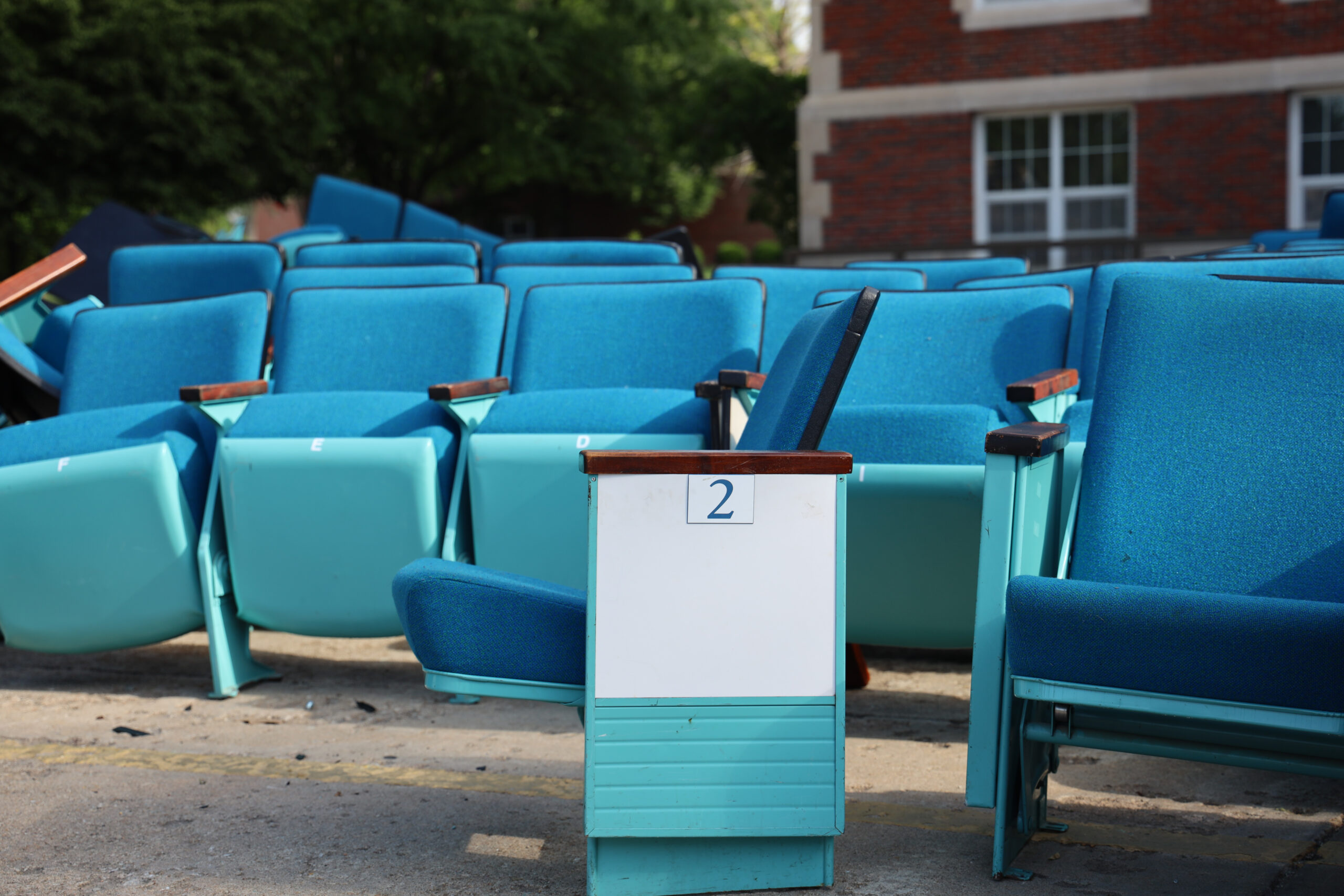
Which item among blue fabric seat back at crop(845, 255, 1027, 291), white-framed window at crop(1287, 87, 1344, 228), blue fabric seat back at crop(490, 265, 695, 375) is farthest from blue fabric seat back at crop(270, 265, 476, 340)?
white-framed window at crop(1287, 87, 1344, 228)

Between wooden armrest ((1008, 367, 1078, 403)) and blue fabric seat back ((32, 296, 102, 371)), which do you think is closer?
wooden armrest ((1008, 367, 1078, 403))

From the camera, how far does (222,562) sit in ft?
11.6

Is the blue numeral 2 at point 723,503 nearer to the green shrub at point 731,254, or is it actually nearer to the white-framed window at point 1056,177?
the white-framed window at point 1056,177

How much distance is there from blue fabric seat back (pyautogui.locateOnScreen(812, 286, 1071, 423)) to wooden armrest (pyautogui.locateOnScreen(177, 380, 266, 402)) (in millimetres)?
1623

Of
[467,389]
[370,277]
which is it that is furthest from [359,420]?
[370,277]

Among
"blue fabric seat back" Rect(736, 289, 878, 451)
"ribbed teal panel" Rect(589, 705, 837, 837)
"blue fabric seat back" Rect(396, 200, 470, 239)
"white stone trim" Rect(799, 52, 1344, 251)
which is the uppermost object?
"white stone trim" Rect(799, 52, 1344, 251)

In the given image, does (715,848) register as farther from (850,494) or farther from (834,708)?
(850,494)

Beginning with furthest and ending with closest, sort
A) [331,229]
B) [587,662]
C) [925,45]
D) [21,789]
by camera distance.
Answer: [925,45]
[331,229]
[21,789]
[587,662]

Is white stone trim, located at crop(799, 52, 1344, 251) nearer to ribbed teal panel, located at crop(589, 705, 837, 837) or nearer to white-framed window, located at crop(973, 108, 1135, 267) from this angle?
white-framed window, located at crop(973, 108, 1135, 267)

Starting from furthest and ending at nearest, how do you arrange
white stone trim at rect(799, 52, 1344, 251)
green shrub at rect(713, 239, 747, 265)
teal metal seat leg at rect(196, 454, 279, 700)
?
green shrub at rect(713, 239, 747, 265) → white stone trim at rect(799, 52, 1344, 251) → teal metal seat leg at rect(196, 454, 279, 700)

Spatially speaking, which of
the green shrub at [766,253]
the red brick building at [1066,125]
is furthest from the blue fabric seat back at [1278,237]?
the green shrub at [766,253]

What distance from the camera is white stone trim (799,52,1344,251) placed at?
12.7 meters

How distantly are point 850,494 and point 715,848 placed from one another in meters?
1.06

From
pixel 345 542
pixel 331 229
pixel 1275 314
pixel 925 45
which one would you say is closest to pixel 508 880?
pixel 345 542
